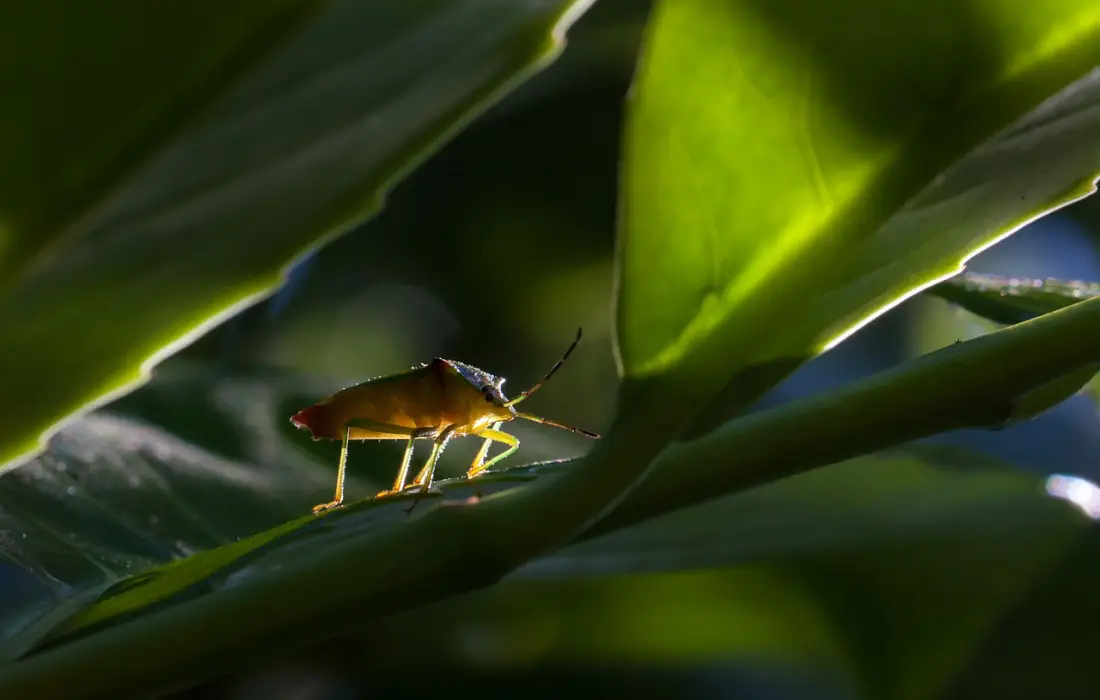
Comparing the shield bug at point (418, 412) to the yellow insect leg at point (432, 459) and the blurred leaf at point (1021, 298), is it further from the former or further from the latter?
the blurred leaf at point (1021, 298)

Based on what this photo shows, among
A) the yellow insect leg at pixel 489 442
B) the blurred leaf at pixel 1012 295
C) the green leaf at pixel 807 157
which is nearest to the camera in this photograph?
the green leaf at pixel 807 157

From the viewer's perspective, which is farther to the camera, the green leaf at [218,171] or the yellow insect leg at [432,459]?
the yellow insect leg at [432,459]

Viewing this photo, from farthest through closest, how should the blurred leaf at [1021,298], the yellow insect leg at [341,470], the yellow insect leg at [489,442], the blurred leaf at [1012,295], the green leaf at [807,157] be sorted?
the yellow insect leg at [489,442]
the yellow insect leg at [341,470]
the blurred leaf at [1012,295]
the blurred leaf at [1021,298]
the green leaf at [807,157]

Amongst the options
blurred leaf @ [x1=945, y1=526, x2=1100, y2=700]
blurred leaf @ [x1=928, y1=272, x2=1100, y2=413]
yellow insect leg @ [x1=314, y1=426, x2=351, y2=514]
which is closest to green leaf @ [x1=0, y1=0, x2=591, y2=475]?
blurred leaf @ [x1=928, y1=272, x2=1100, y2=413]

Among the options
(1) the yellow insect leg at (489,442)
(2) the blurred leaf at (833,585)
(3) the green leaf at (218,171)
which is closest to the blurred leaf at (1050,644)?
(2) the blurred leaf at (833,585)

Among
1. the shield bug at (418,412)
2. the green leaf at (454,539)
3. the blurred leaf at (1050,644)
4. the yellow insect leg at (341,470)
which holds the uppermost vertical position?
the shield bug at (418,412)

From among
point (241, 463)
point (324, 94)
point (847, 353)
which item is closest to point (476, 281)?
point (847, 353)

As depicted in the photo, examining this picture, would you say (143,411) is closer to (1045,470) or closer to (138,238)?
(138,238)

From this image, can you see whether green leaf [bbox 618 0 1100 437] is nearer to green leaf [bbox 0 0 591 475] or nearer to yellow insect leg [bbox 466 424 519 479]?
green leaf [bbox 0 0 591 475]

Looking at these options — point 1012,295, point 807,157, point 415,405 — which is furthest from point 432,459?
point 807,157
